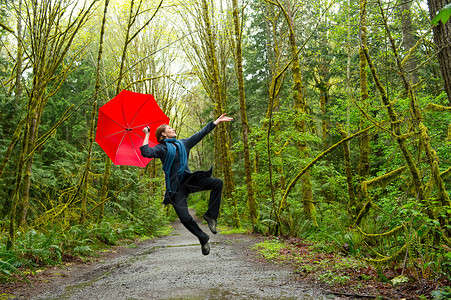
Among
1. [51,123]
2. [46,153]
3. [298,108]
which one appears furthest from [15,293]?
[51,123]

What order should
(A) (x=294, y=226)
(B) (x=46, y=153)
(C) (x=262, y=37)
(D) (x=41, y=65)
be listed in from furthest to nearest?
(C) (x=262, y=37) < (B) (x=46, y=153) < (A) (x=294, y=226) < (D) (x=41, y=65)

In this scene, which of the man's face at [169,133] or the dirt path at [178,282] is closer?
the dirt path at [178,282]

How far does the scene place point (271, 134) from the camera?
10227 mm

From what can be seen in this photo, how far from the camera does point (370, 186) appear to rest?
5.48 m

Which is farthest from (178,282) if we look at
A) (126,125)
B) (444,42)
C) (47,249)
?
(444,42)

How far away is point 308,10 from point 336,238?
1446 centimetres

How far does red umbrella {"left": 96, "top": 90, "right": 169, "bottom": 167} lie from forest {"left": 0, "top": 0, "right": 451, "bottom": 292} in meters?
0.48

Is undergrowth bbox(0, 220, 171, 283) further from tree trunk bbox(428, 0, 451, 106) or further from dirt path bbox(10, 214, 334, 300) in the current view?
tree trunk bbox(428, 0, 451, 106)

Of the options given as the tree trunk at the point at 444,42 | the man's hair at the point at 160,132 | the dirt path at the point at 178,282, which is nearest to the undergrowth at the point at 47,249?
the dirt path at the point at 178,282

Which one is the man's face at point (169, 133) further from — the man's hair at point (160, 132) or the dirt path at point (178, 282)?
the dirt path at point (178, 282)

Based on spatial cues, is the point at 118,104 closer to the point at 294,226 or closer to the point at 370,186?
the point at 370,186

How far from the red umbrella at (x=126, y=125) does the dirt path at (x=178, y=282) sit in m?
1.97

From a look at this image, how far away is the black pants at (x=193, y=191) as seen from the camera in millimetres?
4645

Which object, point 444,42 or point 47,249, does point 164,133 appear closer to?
point 47,249
